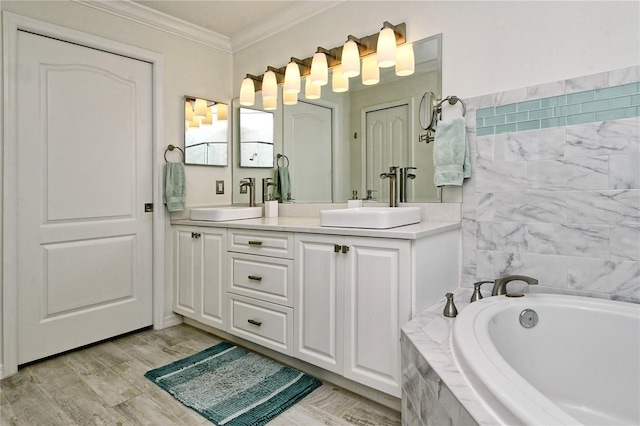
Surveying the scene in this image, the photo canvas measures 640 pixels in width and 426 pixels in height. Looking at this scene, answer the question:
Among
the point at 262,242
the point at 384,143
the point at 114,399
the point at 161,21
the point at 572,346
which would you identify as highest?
the point at 161,21

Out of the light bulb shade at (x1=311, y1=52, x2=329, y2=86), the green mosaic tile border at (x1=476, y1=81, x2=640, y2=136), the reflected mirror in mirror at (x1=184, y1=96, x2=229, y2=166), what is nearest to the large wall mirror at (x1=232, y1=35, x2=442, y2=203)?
the light bulb shade at (x1=311, y1=52, x2=329, y2=86)

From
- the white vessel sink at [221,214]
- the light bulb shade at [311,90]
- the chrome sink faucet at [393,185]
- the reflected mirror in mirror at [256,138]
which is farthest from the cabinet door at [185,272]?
the chrome sink faucet at [393,185]

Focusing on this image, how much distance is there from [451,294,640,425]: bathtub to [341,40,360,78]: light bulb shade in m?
1.54

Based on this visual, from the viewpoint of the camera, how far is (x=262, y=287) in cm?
217

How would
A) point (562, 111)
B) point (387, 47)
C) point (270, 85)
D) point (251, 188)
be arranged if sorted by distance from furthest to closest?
1. point (251, 188)
2. point (270, 85)
3. point (387, 47)
4. point (562, 111)

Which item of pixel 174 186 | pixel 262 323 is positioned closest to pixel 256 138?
pixel 174 186

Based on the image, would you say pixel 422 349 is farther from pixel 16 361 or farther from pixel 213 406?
pixel 16 361

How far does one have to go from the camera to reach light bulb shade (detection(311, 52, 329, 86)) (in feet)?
8.06

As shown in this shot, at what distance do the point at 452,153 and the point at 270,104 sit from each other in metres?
1.59

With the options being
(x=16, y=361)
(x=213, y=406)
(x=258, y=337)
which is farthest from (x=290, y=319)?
(x=16, y=361)

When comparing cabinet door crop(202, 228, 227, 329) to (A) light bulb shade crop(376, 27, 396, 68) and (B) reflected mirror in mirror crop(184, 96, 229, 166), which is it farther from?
(A) light bulb shade crop(376, 27, 396, 68)

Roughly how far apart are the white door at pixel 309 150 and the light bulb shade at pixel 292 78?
14 cm

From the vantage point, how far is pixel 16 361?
7.00 feet

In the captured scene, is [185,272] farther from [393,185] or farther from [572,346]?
[572,346]
